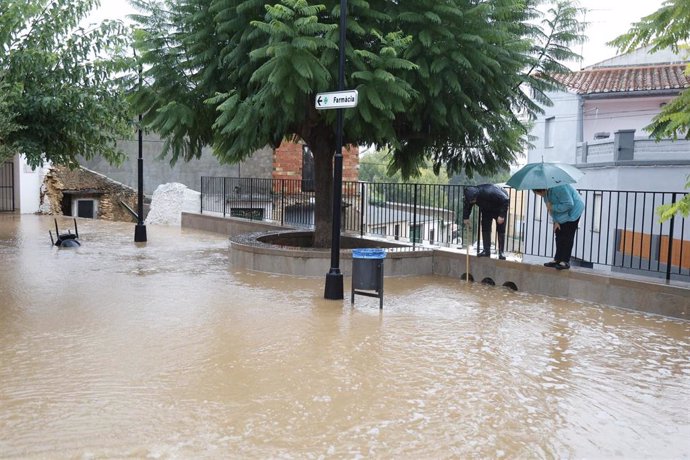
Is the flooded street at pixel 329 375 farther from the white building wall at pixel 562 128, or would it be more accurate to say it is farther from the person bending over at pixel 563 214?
the white building wall at pixel 562 128

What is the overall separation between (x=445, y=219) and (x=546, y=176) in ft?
24.4

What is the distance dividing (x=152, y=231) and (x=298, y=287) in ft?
37.8

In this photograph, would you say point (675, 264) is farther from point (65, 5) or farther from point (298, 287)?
point (65, 5)

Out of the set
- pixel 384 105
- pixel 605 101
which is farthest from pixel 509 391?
pixel 605 101

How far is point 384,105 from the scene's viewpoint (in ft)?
35.1

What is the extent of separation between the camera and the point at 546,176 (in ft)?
33.4

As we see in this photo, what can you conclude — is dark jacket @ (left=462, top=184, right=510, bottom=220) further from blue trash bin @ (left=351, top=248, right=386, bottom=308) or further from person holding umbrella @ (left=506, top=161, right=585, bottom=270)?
blue trash bin @ (left=351, top=248, right=386, bottom=308)

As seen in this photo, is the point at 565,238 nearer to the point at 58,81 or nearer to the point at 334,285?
the point at 334,285

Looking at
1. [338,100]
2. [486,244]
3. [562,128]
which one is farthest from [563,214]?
[562,128]

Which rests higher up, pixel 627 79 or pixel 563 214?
pixel 627 79

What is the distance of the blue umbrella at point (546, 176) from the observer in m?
10.1

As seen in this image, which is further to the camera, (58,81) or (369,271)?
(58,81)

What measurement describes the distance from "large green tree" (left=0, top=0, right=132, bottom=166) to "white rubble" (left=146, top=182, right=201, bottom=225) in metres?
9.45

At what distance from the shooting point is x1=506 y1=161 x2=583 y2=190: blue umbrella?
10125 millimetres
